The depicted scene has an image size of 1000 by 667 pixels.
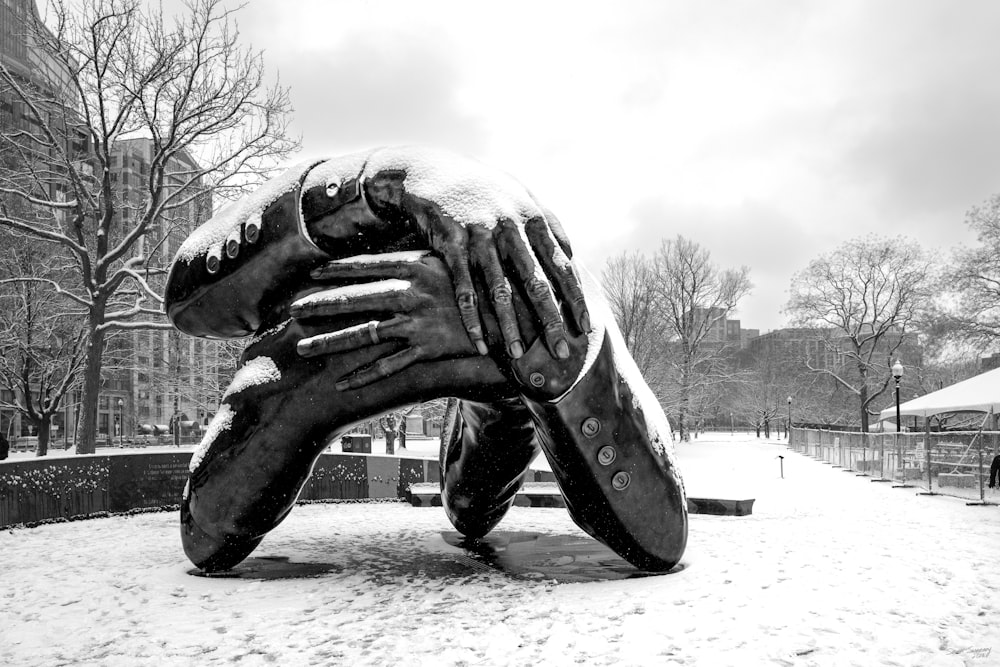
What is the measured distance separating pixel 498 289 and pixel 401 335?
75cm

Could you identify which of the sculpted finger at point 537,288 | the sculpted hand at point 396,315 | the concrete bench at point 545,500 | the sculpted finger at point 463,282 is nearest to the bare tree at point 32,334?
the concrete bench at point 545,500

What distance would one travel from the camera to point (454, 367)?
525cm

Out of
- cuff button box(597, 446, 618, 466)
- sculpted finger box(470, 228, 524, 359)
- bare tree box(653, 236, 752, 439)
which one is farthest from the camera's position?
bare tree box(653, 236, 752, 439)

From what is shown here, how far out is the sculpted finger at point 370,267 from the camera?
17.2 ft

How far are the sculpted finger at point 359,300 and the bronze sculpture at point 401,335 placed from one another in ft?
0.04

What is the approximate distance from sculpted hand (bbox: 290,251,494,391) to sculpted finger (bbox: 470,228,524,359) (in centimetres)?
33

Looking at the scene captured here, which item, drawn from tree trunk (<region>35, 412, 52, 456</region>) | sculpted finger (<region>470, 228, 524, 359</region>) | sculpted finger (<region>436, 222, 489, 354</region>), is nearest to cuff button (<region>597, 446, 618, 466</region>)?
sculpted finger (<region>470, 228, 524, 359</region>)

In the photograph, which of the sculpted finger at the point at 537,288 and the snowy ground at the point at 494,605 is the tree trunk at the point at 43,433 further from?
the sculpted finger at the point at 537,288

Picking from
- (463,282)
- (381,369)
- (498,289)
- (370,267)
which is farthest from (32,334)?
(498,289)

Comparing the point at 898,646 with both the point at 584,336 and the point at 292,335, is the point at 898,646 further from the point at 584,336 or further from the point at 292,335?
the point at 292,335

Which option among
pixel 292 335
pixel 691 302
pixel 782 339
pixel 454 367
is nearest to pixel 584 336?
pixel 454 367

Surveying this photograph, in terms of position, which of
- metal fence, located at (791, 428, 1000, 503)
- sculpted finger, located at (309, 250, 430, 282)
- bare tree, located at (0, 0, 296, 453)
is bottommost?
metal fence, located at (791, 428, 1000, 503)

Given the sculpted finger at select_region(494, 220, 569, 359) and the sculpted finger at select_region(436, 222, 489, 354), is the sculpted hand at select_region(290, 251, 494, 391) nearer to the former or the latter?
the sculpted finger at select_region(436, 222, 489, 354)

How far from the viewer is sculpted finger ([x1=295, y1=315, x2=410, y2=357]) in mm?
5137
